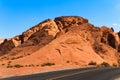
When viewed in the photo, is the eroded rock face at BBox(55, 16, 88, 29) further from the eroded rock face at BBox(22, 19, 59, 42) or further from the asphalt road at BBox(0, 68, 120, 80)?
the asphalt road at BBox(0, 68, 120, 80)

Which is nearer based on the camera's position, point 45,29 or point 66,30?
point 45,29

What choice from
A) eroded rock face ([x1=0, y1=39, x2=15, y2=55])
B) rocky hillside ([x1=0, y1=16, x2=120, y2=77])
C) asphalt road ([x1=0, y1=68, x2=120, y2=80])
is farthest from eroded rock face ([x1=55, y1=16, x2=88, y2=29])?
asphalt road ([x1=0, y1=68, x2=120, y2=80])

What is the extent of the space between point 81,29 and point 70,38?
8.68 m

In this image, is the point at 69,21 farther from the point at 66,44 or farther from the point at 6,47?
the point at 6,47

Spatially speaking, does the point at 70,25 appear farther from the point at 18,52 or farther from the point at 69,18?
the point at 18,52

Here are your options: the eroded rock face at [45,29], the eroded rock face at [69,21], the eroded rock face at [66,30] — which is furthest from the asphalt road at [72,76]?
the eroded rock face at [69,21]

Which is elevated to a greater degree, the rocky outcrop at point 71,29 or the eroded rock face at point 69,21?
the eroded rock face at point 69,21

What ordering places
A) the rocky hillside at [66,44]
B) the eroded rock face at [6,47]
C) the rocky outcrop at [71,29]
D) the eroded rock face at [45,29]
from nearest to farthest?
the rocky hillside at [66,44], the rocky outcrop at [71,29], the eroded rock face at [45,29], the eroded rock face at [6,47]

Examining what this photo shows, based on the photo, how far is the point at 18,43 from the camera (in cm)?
9856

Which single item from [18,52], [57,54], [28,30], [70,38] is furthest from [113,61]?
[28,30]

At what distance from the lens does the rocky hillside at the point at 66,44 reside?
68.8 m

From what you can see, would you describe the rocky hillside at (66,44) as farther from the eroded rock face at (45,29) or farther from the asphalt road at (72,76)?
the asphalt road at (72,76)

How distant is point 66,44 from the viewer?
76438 millimetres

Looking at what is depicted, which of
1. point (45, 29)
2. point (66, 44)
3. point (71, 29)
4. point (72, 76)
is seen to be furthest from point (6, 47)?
point (72, 76)
